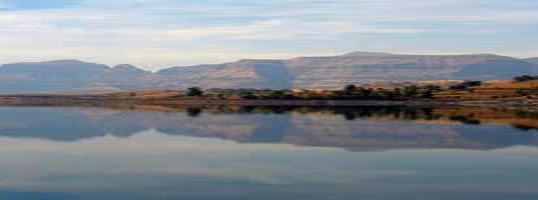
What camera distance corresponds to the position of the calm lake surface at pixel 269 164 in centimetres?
3378

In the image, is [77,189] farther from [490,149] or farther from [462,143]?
[462,143]

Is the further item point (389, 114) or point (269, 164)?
point (389, 114)

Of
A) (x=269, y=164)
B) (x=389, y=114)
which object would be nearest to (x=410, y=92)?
(x=389, y=114)

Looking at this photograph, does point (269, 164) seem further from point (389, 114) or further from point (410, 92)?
point (410, 92)

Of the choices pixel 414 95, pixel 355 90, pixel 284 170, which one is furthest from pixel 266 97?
pixel 284 170

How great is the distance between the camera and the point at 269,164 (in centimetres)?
4428

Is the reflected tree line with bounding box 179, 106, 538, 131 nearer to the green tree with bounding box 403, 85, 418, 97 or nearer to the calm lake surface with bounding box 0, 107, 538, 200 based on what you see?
the calm lake surface with bounding box 0, 107, 538, 200

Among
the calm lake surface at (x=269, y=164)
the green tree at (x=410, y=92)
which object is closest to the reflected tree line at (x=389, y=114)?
the calm lake surface at (x=269, y=164)

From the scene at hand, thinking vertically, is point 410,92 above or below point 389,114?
above

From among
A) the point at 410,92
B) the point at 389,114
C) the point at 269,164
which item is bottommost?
the point at 269,164

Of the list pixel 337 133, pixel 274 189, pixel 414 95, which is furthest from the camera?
pixel 414 95

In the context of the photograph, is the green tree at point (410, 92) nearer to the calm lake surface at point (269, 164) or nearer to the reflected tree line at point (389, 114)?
the reflected tree line at point (389, 114)

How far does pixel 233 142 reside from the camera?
61.8 meters

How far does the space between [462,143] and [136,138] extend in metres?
24.7
